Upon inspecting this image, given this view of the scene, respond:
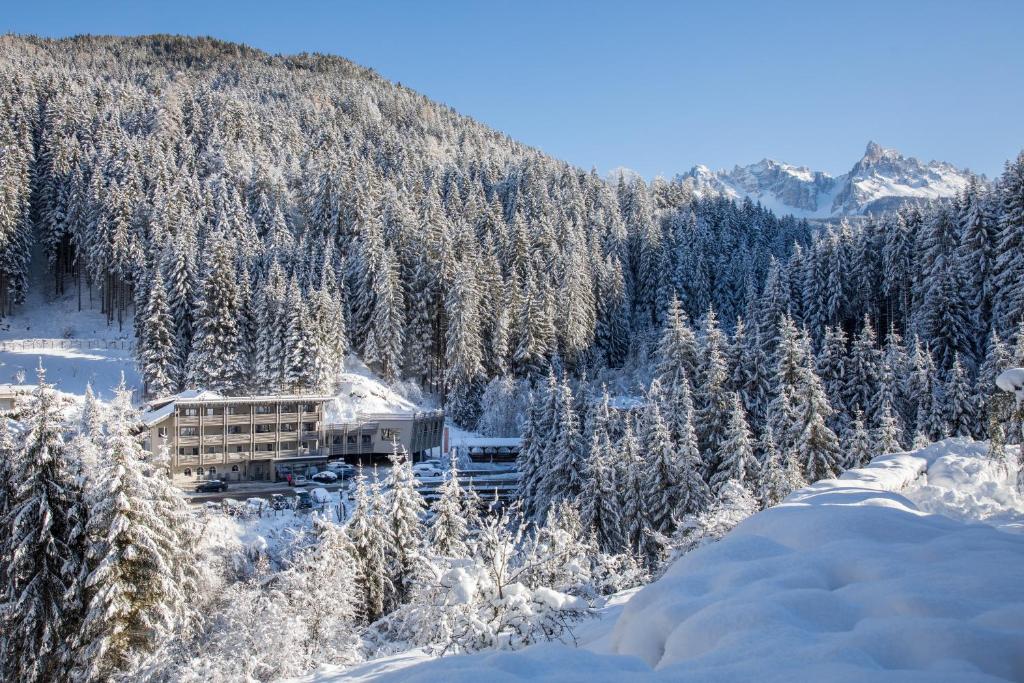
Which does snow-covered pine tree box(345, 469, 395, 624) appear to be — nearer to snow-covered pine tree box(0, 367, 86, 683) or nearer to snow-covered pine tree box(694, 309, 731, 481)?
snow-covered pine tree box(0, 367, 86, 683)

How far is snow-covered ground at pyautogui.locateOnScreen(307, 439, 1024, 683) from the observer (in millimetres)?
5523

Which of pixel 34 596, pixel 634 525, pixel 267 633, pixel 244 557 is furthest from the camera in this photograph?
pixel 634 525

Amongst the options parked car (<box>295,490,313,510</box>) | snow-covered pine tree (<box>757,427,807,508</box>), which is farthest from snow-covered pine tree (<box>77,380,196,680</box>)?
snow-covered pine tree (<box>757,427,807,508</box>)

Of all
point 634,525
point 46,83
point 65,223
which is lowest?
point 634,525

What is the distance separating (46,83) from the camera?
100m

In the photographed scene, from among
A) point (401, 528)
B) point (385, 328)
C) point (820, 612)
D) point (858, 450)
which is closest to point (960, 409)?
point (858, 450)

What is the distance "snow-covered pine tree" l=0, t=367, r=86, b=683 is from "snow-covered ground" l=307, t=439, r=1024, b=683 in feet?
69.2

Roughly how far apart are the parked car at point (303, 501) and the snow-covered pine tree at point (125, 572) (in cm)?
1847

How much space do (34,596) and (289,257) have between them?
5141cm

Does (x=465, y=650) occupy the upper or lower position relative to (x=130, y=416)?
lower

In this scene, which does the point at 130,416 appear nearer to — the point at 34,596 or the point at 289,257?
the point at 34,596

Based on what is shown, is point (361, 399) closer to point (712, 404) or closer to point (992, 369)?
point (712, 404)

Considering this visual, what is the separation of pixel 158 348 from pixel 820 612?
196 feet

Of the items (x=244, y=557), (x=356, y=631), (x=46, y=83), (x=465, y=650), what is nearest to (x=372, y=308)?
(x=244, y=557)
